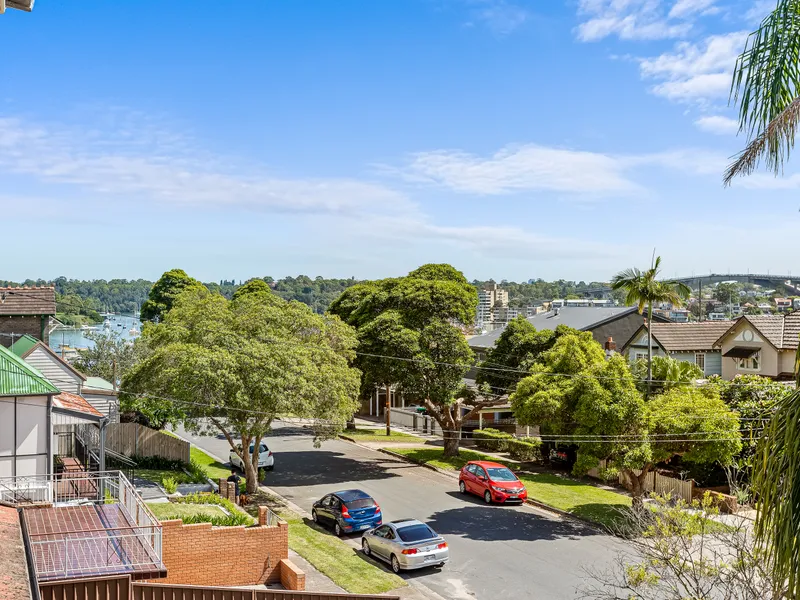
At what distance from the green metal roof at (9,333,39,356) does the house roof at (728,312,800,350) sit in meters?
37.8

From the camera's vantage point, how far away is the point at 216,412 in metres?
26.3

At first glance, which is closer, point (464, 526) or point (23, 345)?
point (464, 526)

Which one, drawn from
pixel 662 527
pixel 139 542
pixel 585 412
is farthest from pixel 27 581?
pixel 585 412

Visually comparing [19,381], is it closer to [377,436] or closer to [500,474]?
[500,474]

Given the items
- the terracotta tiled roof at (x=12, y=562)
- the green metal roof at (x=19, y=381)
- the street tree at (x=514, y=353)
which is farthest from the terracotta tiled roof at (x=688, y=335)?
the terracotta tiled roof at (x=12, y=562)

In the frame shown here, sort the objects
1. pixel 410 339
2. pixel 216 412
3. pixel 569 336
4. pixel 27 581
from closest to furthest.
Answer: pixel 27 581 < pixel 216 412 < pixel 569 336 < pixel 410 339

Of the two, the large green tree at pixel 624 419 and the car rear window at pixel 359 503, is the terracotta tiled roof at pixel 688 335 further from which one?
the car rear window at pixel 359 503

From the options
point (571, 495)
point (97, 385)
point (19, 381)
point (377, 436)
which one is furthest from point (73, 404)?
point (377, 436)

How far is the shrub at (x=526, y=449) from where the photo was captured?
38875 millimetres

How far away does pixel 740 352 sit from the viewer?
143 feet

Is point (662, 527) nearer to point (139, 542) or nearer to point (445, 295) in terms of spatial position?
point (139, 542)

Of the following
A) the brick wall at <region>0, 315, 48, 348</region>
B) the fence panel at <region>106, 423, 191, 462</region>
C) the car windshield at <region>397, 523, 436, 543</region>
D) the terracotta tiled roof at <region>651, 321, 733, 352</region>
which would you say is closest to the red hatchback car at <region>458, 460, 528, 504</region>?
the car windshield at <region>397, 523, 436, 543</region>

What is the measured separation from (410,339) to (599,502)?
11.8 metres

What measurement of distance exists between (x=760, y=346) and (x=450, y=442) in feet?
65.2
